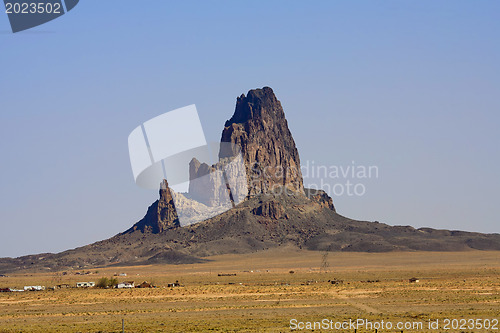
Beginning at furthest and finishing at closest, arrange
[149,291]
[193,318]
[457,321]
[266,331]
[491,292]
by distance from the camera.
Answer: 1. [149,291]
2. [491,292]
3. [193,318]
4. [457,321]
5. [266,331]

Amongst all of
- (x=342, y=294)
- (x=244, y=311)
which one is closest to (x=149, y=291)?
(x=342, y=294)

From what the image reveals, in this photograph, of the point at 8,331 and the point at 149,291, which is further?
the point at 149,291

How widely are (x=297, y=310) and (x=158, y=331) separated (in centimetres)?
2215

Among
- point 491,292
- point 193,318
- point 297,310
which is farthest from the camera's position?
point 491,292

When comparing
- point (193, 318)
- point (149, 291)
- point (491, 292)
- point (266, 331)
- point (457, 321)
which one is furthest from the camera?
point (149, 291)

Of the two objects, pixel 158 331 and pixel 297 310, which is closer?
pixel 158 331

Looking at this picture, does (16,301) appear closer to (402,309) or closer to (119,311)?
(119,311)

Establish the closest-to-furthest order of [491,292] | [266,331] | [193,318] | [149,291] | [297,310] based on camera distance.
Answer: [266,331] < [193,318] < [297,310] < [491,292] < [149,291]

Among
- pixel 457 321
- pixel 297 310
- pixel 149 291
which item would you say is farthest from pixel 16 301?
pixel 457 321

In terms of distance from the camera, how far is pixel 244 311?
3425 inches

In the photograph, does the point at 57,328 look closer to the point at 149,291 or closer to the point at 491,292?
the point at 149,291

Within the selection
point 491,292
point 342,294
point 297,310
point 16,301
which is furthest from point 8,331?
point 491,292

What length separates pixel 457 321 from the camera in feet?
235

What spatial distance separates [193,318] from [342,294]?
36125 millimetres
